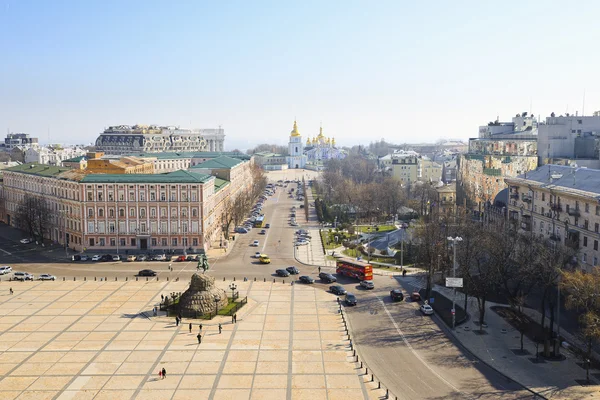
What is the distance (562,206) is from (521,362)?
26.8 metres

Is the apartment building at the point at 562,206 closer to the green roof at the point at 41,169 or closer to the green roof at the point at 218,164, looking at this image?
the green roof at the point at 218,164

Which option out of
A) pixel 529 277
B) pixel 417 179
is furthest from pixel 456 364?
pixel 417 179

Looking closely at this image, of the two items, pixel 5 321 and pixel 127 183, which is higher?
pixel 127 183

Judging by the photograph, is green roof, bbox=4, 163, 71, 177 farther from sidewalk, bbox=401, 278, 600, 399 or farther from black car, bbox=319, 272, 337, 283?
sidewalk, bbox=401, 278, 600, 399

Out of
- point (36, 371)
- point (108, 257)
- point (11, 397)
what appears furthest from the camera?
point (108, 257)

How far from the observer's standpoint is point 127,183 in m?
88.3

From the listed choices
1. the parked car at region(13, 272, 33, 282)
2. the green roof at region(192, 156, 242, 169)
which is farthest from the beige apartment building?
the green roof at region(192, 156, 242, 169)

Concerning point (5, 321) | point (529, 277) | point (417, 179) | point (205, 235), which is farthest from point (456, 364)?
point (417, 179)

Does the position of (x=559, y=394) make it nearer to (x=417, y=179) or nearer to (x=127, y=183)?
(x=127, y=183)

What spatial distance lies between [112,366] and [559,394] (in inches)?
1284

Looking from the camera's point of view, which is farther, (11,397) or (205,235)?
(205,235)

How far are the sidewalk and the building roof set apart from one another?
1538 cm

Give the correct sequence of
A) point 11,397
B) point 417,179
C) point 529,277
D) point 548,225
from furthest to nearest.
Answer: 1. point 417,179
2. point 548,225
3. point 529,277
4. point 11,397

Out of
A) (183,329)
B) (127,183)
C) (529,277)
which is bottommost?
(183,329)
